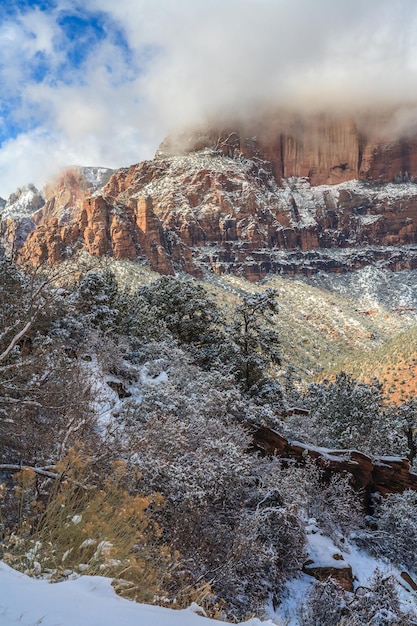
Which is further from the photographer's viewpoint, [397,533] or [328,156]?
[328,156]

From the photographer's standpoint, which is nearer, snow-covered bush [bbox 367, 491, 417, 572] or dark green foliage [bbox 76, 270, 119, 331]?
snow-covered bush [bbox 367, 491, 417, 572]

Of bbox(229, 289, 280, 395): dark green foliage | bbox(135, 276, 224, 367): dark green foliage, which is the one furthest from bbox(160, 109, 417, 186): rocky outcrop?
bbox(229, 289, 280, 395): dark green foliage

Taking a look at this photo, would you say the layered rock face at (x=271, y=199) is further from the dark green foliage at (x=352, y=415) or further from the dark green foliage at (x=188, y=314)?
the dark green foliage at (x=188, y=314)

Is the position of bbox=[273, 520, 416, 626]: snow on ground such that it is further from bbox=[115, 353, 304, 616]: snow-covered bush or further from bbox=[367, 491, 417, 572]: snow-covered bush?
bbox=[367, 491, 417, 572]: snow-covered bush

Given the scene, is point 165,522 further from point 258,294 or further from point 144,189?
point 144,189

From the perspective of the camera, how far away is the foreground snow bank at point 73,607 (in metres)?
2.17

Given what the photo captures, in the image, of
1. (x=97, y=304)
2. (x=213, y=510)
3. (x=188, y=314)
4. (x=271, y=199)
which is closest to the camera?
(x=213, y=510)

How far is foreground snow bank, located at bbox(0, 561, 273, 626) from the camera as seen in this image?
2172mm

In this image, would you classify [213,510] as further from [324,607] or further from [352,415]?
[352,415]

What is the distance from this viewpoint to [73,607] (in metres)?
2.40

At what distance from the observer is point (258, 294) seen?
59.2ft

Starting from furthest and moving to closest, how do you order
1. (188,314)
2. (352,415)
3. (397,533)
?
(352,415) → (188,314) → (397,533)

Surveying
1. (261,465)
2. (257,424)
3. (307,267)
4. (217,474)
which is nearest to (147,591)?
(217,474)

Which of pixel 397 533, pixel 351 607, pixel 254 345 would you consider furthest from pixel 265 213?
pixel 351 607
